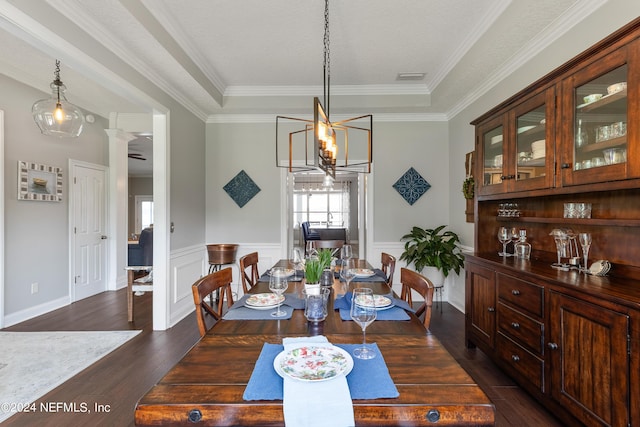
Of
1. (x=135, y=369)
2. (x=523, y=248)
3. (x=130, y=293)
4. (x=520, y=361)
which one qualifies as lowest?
(x=135, y=369)

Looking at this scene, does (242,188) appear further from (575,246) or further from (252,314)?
(575,246)

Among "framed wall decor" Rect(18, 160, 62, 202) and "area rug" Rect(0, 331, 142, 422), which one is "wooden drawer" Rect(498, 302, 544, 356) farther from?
"framed wall decor" Rect(18, 160, 62, 202)

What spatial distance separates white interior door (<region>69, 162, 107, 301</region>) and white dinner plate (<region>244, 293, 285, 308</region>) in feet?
13.2

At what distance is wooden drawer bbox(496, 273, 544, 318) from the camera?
1935mm

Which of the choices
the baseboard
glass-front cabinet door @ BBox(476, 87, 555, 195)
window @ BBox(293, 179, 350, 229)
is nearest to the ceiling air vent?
glass-front cabinet door @ BBox(476, 87, 555, 195)

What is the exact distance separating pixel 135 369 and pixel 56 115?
250 cm

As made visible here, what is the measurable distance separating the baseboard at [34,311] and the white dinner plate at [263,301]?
3.56 meters

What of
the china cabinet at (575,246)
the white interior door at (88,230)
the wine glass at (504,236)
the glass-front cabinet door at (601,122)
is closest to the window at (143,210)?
the white interior door at (88,230)

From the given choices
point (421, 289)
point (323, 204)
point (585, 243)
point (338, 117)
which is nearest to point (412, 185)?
point (338, 117)

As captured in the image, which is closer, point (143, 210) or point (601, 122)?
point (601, 122)

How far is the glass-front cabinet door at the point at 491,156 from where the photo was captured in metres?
2.58

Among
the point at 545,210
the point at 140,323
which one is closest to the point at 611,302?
the point at 545,210

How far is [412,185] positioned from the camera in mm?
4434

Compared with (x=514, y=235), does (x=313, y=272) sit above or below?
below
